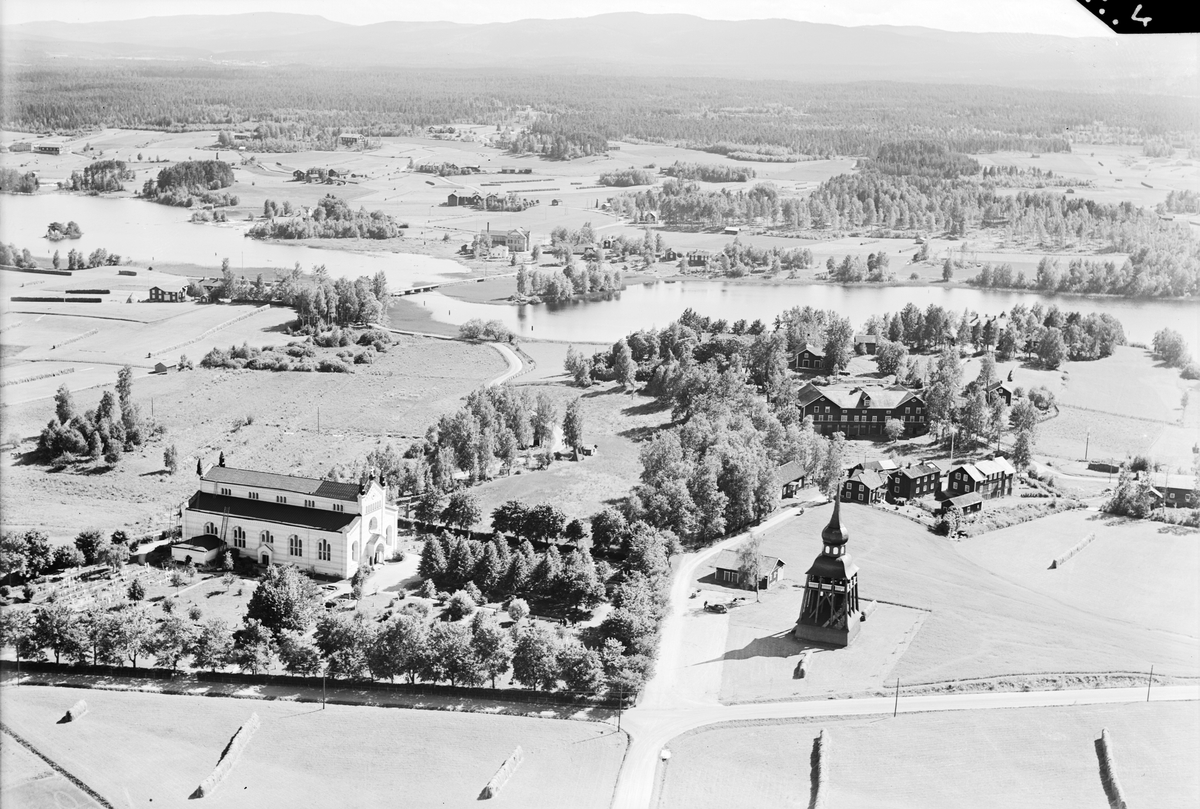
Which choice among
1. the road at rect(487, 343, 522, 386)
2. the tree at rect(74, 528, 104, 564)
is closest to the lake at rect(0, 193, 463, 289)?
the road at rect(487, 343, 522, 386)

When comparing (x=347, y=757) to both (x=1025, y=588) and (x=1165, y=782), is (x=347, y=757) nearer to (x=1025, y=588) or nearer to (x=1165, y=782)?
(x=1165, y=782)

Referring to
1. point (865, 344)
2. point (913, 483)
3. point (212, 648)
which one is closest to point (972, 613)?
point (913, 483)

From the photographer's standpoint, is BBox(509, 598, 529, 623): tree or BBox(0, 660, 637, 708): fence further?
BBox(509, 598, 529, 623): tree

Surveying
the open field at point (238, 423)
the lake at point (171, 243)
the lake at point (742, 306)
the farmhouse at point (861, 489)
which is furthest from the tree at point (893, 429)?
the lake at point (171, 243)

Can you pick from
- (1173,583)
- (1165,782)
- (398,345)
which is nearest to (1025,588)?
(1173,583)

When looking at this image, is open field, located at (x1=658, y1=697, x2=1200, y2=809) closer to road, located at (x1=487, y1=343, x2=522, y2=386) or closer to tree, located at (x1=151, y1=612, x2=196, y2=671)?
tree, located at (x1=151, y1=612, x2=196, y2=671)

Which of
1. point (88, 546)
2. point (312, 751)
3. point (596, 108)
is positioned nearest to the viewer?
point (312, 751)

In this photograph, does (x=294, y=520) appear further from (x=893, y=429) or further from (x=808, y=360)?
(x=808, y=360)
